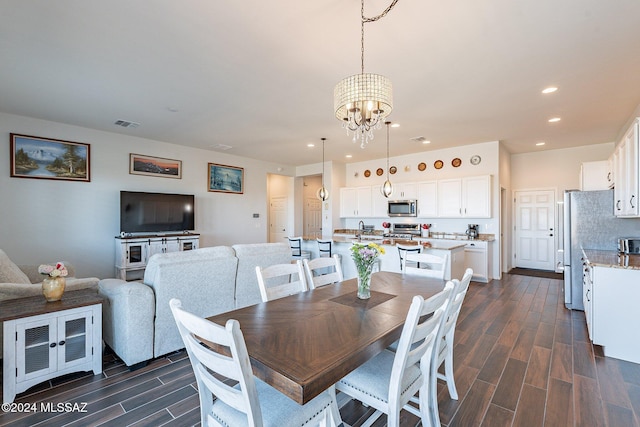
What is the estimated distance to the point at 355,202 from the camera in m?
8.03

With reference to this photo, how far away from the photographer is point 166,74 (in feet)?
10.4

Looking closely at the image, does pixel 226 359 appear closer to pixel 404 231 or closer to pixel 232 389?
pixel 232 389

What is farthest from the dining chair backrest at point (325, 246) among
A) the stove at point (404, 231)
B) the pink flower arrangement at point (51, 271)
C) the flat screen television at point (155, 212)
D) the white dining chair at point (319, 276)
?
the pink flower arrangement at point (51, 271)

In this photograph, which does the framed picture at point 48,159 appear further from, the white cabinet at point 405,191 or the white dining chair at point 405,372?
the white cabinet at point 405,191

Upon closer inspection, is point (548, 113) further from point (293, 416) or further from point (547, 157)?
point (293, 416)

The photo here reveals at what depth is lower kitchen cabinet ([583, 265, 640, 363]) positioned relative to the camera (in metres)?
2.70

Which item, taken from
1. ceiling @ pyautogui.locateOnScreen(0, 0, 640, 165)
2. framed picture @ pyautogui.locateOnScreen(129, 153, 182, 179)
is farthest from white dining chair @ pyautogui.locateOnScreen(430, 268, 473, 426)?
framed picture @ pyautogui.locateOnScreen(129, 153, 182, 179)

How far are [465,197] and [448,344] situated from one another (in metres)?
4.79

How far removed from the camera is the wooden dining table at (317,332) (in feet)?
3.63

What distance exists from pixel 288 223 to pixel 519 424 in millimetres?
7508

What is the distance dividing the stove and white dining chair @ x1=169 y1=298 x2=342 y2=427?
19.3ft

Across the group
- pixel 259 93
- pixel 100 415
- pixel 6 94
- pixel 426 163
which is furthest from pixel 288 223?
pixel 100 415

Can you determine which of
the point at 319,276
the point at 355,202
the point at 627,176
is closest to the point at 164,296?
the point at 319,276

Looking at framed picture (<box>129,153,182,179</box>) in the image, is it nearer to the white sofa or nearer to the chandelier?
the white sofa
